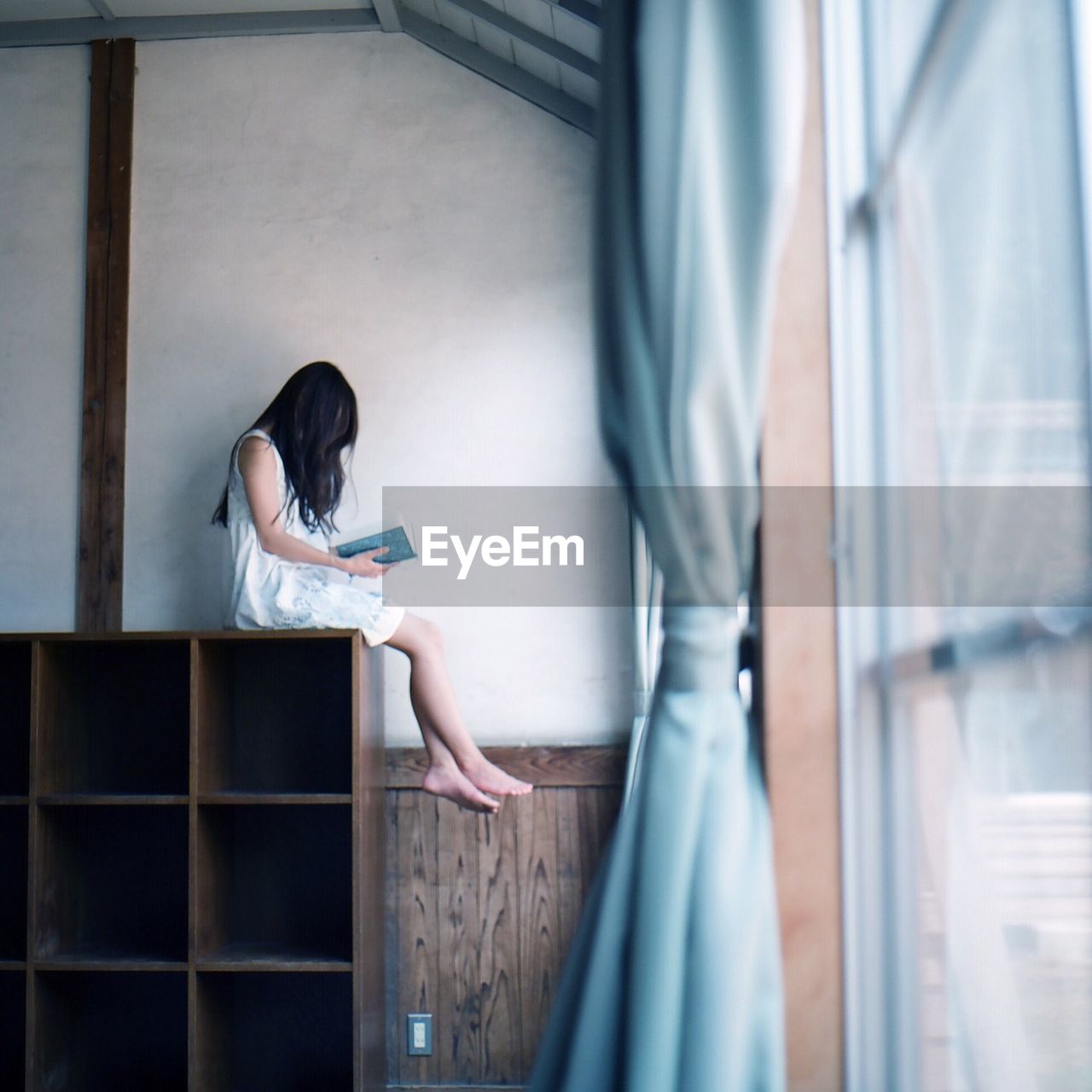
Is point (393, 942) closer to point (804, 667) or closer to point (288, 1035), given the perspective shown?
point (288, 1035)

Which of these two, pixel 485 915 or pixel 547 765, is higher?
pixel 547 765

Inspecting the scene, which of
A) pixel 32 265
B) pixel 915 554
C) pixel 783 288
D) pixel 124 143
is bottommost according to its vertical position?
pixel 915 554

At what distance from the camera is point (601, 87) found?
1.26 m

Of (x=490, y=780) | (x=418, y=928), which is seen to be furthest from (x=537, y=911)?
(x=490, y=780)

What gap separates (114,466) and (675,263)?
279cm

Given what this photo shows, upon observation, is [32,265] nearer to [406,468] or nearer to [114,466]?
[114,466]

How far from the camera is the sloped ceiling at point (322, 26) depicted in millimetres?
3434

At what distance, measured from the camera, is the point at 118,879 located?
3051mm

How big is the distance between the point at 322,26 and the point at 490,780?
2378mm

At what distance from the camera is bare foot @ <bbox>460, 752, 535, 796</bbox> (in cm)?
309

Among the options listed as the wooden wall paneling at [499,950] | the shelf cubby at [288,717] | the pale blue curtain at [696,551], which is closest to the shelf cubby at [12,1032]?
the shelf cubby at [288,717]

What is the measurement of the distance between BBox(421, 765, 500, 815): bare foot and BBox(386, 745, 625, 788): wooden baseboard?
0.67ft

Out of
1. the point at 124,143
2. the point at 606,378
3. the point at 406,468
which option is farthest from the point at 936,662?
the point at 124,143

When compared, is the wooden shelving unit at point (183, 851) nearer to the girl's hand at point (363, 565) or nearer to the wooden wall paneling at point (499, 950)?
the girl's hand at point (363, 565)
